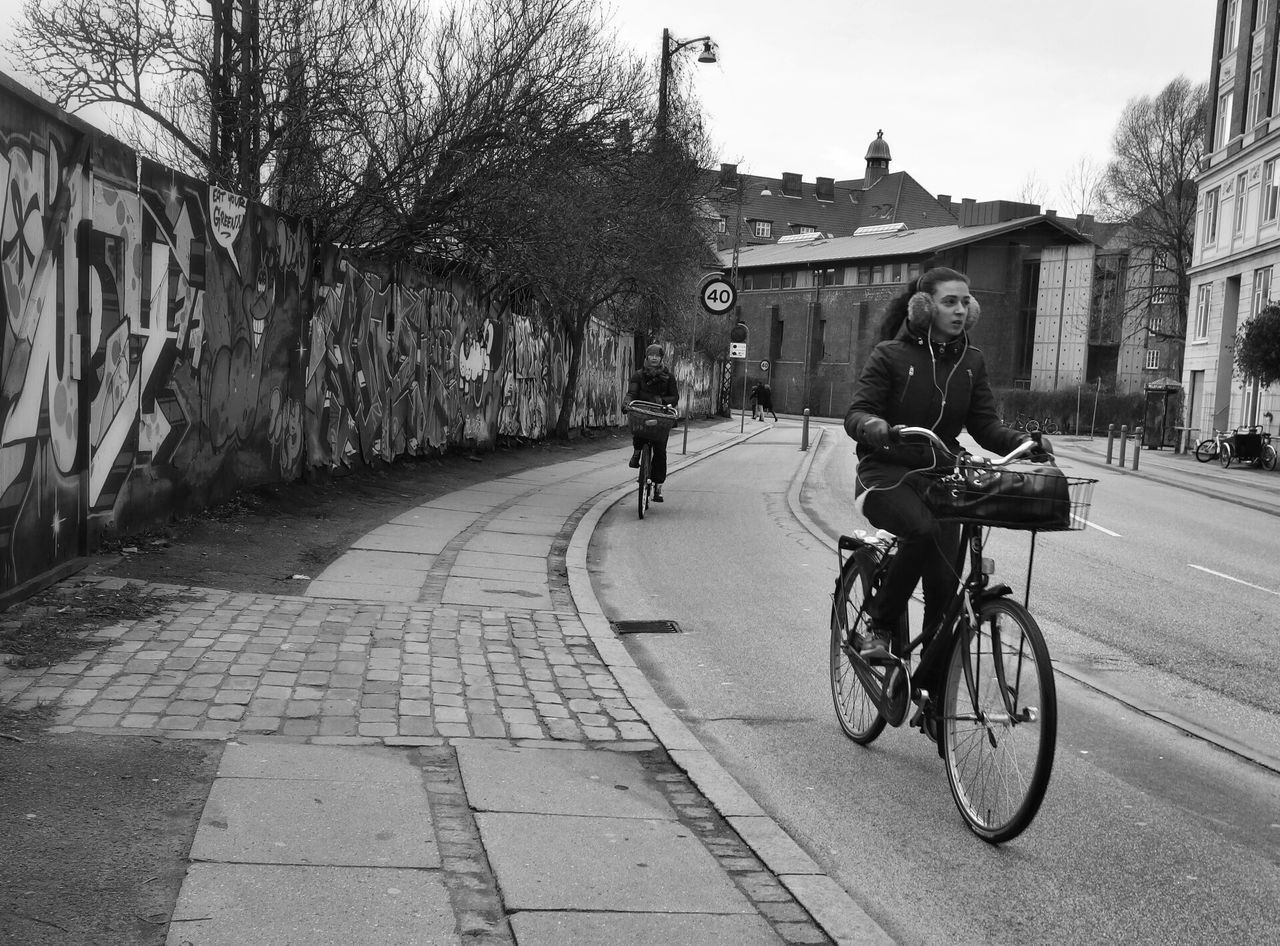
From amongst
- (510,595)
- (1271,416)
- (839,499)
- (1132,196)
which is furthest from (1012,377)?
(510,595)

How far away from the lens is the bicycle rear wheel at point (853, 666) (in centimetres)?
522

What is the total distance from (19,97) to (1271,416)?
121 ft

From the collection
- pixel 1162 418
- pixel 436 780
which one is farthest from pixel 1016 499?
pixel 1162 418

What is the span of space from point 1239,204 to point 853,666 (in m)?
43.7

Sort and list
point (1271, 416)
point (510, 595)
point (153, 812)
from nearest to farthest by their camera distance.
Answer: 1. point (153, 812)
2. point (510, 595)
3. point (1271, 416)

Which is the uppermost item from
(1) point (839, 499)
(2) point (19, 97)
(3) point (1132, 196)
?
(3) point (1132, 196)

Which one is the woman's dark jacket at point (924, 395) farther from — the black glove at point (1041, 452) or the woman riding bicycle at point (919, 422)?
the black glove at point (1041, 452)

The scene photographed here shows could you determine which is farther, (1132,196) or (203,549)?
(1132,196)

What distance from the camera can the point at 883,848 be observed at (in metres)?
4.25

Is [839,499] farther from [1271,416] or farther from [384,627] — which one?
[1271,416]

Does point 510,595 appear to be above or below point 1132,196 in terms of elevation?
below

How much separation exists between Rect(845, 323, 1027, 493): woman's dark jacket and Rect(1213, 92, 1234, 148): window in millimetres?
46368

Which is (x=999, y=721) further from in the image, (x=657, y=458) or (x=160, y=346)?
(x=657, y=458)

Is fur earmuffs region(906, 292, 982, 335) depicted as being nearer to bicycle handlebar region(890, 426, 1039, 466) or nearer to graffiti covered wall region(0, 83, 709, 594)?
bicycle handlebar region(890, 426, 1039, 466)
